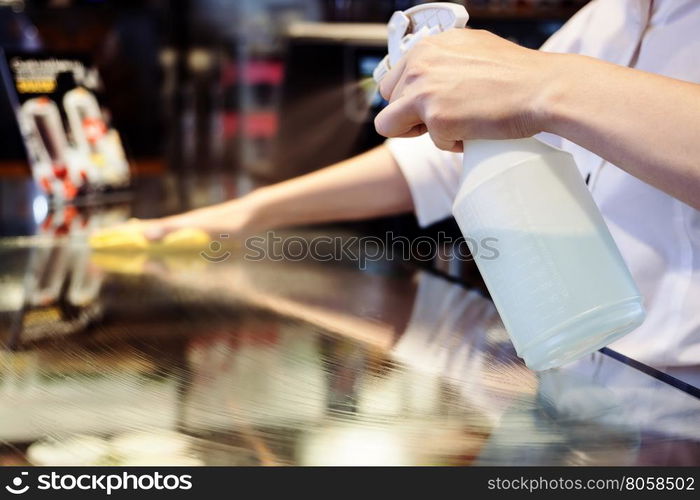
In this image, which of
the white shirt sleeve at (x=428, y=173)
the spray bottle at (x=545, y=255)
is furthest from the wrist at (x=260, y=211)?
the spray bottle at (x=545, y=255)

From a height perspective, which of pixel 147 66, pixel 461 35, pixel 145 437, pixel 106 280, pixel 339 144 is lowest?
pixel 147 66

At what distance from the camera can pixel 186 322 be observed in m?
0.77

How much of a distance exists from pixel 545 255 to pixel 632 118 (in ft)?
0.38

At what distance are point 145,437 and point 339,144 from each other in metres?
1.60

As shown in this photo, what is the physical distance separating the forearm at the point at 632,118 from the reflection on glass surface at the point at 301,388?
0.16m

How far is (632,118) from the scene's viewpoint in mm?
534

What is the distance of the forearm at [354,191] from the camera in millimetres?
1087

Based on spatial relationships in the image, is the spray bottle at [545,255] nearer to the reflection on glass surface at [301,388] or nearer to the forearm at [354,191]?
the reflection on glass surface at [301,388]

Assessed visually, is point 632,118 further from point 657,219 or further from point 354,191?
point 354,191

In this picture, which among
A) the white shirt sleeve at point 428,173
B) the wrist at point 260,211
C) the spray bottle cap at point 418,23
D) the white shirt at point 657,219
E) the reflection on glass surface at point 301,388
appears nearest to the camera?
the reflection on glass surface at point 301,388

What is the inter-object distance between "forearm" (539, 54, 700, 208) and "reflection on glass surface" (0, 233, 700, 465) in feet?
0.53
